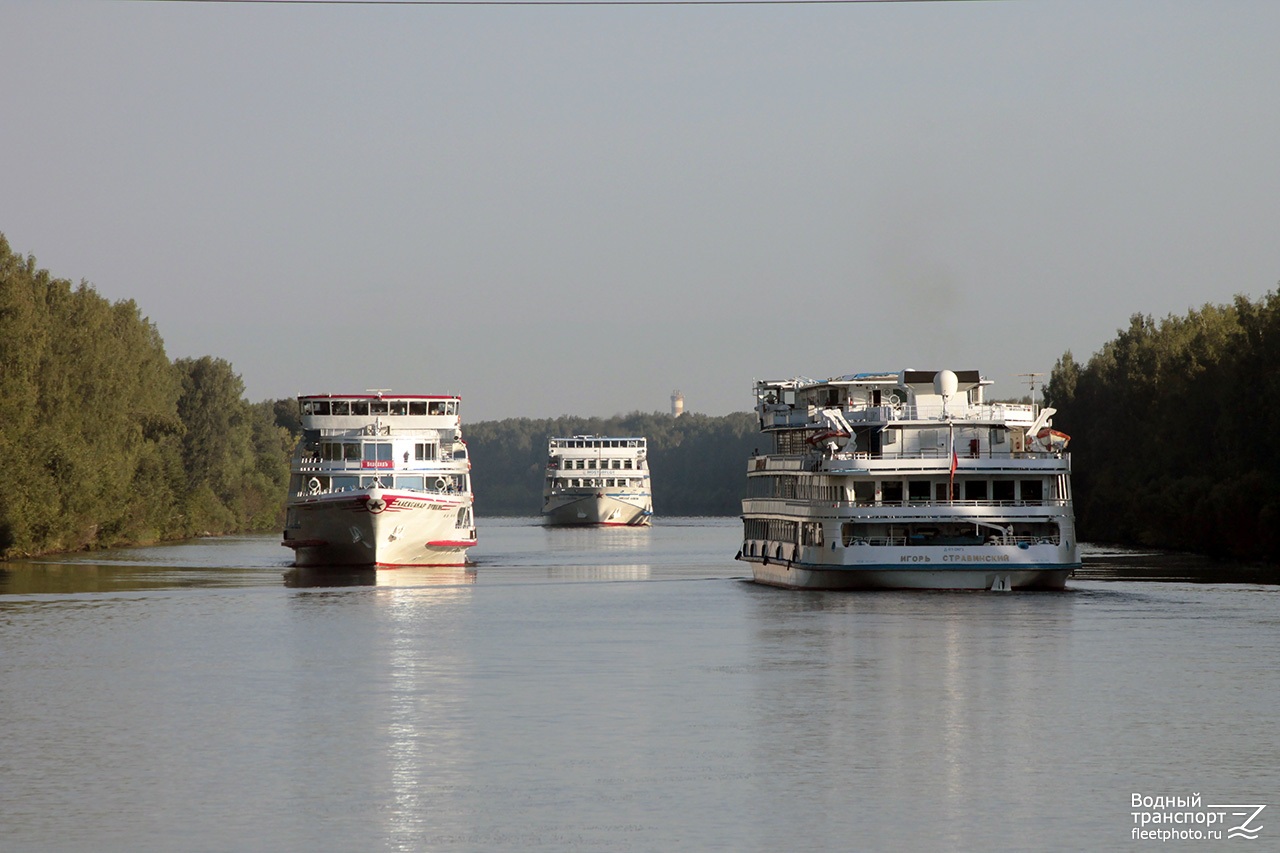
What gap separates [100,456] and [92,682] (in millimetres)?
75745

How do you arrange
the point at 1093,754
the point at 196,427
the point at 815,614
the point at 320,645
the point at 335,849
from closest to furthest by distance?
the point at 335,849, the point at 1093,754, the point at 320,645, the point at 815,614, the point at 196,427

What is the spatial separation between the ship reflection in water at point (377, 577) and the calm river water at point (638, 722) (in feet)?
42.7

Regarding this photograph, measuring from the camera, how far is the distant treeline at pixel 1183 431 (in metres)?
96.6

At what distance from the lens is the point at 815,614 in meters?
63.3

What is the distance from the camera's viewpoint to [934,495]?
68312 millimetres

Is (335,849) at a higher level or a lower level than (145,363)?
lower

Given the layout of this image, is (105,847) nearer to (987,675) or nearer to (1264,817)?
(1264,817)

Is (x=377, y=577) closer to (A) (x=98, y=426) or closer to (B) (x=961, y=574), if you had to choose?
(B) (x=961, y=574)

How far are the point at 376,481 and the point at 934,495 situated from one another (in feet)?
117

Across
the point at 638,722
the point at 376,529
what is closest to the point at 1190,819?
the point at 638,722

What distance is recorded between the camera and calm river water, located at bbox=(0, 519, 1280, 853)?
1056 inches

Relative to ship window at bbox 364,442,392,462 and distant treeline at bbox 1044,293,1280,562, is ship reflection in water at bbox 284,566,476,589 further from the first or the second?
distant treeline at bbox 1044,293,1280,562

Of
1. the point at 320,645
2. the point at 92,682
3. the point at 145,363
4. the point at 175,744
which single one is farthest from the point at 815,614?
the point at 145,363

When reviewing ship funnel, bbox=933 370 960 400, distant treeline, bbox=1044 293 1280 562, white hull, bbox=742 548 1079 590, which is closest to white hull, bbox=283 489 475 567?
white hull, bbox=742 548 1079 590
